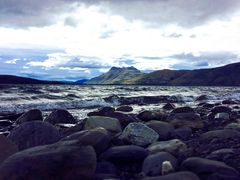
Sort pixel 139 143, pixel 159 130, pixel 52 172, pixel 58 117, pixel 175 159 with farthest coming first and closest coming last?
pixel 58 117 < pixel 159 130 < pixel 139 143 < pixel 175 159 < pixel 52 172

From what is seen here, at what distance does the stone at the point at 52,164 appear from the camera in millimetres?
6680

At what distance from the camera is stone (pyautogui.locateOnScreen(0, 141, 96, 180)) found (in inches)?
263

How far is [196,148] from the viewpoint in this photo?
9289 millimetres

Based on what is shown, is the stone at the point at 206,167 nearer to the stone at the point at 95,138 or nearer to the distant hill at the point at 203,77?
the stone at the point at 95,138

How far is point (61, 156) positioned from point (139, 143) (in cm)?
355

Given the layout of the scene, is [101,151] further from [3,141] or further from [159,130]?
[159,130]

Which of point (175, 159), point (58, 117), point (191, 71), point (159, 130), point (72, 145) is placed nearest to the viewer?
point (72, 145)

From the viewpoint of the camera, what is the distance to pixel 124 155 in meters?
8.59

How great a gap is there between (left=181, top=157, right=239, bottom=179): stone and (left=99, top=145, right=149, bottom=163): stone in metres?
1.42

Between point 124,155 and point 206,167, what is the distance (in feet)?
6.92

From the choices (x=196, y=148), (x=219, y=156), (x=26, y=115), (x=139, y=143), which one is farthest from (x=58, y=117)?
(x=219, y=156)

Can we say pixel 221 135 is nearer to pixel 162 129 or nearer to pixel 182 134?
pixel 182 134

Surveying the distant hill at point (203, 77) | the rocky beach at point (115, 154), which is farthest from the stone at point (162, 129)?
the distant hill at point (203, 77)

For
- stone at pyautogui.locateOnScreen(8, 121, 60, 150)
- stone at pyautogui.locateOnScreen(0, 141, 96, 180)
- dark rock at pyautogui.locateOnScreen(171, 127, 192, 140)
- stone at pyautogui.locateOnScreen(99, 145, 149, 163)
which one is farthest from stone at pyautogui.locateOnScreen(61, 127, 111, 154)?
dark rock at pyautogui.locateOnScreen(171, 127, 192, 140)
